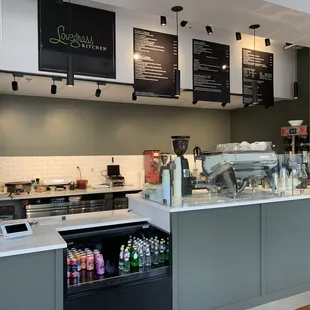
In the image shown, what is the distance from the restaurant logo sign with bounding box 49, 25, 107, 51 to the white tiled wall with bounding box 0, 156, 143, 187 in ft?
7.22

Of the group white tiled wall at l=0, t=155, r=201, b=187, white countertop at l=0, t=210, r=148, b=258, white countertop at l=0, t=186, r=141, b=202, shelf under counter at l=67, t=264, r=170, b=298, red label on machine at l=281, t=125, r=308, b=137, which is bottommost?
shelf under counter at l=67, t=264, r=170, b=298

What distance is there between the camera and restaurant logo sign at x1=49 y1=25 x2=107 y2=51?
3455 millimetres

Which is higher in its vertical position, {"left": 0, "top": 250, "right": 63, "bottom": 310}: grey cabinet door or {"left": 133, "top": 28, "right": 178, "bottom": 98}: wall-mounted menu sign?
{"left": 133, "top": 28, "right": 178, "bottom": 98}: wall-mounted menu sign

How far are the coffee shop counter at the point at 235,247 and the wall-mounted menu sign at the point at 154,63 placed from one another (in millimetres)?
1580

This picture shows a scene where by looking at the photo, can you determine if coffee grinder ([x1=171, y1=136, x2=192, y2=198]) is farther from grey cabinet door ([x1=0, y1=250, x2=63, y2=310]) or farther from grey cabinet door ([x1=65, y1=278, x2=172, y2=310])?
grey cabinet door ([x1=0, y1=250, x2=63, y2=310])

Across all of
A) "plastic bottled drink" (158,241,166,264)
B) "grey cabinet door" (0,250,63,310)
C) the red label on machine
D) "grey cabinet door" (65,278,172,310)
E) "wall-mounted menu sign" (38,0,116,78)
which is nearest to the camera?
"grey cabinet door" (0,250,63,310)

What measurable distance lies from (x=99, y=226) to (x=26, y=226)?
56 centimetres

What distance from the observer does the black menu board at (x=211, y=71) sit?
172 inches

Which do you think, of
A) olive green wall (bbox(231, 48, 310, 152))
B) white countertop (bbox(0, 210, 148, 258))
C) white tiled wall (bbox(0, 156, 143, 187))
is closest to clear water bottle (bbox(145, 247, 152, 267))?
white countertop (bbox(0, 210, 148, 258))

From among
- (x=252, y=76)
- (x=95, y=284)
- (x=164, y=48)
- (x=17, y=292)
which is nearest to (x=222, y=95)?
(x=252, y=76)

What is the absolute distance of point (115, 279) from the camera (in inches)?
92.2

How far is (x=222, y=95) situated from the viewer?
4.55 meters

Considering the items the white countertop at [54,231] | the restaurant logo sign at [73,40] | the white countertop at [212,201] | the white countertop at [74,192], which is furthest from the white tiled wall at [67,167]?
the white countertop at [54,231]

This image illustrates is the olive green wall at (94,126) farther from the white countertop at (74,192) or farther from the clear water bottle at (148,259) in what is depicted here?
the clear water bottle at (148,259)
